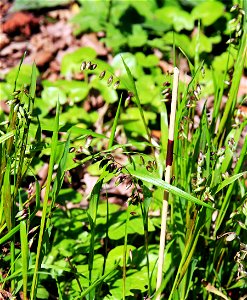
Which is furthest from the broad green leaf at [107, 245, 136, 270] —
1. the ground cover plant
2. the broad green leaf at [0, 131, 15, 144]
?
the broad green leaf at [0, 131, 15, 144]

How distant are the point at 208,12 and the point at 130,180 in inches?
88.4

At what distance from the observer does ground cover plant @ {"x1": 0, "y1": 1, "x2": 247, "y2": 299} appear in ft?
4.74

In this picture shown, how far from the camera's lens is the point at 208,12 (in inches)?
136

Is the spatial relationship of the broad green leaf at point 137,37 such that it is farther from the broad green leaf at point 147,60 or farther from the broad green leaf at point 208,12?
the broad green leaf at point 208,12

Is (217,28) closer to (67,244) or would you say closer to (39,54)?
(39,54)

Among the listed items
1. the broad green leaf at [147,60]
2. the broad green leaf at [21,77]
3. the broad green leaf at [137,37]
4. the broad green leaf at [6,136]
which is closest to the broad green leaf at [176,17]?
the broad green leaf at [137,37]

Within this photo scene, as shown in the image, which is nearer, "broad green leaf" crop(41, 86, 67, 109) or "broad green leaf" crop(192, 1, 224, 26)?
"broad green leaf" crop(41, 86, 67, 109)

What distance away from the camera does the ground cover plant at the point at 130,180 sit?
4.74ft

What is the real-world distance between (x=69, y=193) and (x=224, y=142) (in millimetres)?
672

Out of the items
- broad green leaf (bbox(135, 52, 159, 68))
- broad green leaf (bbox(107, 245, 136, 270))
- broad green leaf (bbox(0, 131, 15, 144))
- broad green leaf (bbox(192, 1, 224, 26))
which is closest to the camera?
broad green leaf (bbox(0, 131, 15, 144))

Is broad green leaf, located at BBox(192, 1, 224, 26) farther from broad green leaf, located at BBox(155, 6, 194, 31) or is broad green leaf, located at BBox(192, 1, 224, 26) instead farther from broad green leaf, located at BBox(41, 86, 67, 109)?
broad green leaf, located at BBox(41, 86, 67, 109)

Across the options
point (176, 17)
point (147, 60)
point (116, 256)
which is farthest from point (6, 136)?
point (176, 17)

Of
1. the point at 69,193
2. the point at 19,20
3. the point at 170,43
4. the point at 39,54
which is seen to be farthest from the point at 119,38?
the point at 69,193

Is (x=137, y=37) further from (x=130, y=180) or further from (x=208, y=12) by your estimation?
(x=130, y=180)
